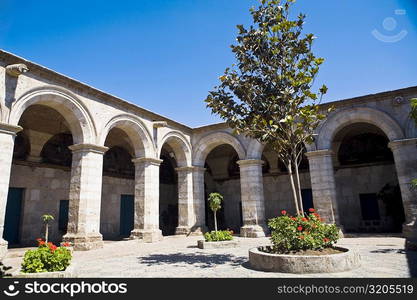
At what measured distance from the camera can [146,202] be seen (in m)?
11.7

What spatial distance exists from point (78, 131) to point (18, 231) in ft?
17.3

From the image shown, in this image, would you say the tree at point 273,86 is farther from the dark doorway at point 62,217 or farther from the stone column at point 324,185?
the dark doorway at point 62,217

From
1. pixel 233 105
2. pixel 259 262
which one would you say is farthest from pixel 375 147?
pixel 259 262

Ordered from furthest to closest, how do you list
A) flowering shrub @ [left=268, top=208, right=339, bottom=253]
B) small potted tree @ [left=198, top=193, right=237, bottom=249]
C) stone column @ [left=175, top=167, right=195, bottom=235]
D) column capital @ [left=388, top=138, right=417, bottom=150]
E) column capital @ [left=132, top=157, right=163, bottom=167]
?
stone column @ [left=175, top=167, right=195, bottom=235] < column capital @ [left=132, top=157, right=163, bottom=167] < column capital @ [left=388, top=138, right=417, bottom=150] < small potted tree @ [left=198, top=193, right=237, bottom=249] < flowering shrub @ [left=268, top=208, right=339, bottom=253]

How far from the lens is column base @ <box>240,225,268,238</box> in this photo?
39.8 feet

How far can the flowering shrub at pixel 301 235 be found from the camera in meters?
5.54

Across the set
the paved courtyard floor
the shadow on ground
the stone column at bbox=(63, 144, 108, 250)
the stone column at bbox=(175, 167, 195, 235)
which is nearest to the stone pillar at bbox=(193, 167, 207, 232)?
the stone column at bbox=(175, 167, 195, 235)

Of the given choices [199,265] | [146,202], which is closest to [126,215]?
[146,202]

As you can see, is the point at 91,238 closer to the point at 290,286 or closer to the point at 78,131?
the point at 78,131

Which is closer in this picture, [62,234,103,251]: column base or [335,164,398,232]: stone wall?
[62,234,103,251]: column base

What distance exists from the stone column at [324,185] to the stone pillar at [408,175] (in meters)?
2.31

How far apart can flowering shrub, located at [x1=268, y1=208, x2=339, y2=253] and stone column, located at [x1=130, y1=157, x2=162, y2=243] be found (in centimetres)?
692

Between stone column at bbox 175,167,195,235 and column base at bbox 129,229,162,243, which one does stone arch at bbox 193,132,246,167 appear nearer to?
stone column at bbox 175,167,195,235

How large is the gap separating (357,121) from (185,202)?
8.76 meters
